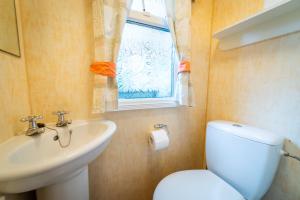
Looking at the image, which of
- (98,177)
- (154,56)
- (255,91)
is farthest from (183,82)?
(98,177)

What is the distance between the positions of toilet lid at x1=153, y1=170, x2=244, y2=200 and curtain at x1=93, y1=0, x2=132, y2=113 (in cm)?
58

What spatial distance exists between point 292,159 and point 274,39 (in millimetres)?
720

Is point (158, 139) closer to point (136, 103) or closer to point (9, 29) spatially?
point (136, 103)

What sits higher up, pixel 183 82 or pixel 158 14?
pixel 158 14

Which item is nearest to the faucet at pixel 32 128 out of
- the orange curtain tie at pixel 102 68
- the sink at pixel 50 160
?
the sink at pixel 50 160

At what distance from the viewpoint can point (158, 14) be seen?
1.06 meters

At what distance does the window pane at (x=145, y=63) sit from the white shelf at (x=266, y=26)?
0.45 meters

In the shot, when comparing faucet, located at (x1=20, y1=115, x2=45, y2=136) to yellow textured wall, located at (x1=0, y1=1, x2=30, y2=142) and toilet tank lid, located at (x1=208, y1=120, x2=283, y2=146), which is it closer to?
yellow textured wall, located at (x1=0, y1=1, x2=30, y2=142)

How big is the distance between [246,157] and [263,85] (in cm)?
48

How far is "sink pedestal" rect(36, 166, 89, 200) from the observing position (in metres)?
0.63

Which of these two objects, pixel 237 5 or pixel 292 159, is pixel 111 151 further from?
pixel 237 5

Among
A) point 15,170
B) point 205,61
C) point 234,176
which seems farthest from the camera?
point 205,61

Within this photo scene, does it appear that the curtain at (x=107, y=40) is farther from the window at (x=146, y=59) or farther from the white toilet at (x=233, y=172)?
the white toilet at (x=233, y=172)

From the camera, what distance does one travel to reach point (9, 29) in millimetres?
632
